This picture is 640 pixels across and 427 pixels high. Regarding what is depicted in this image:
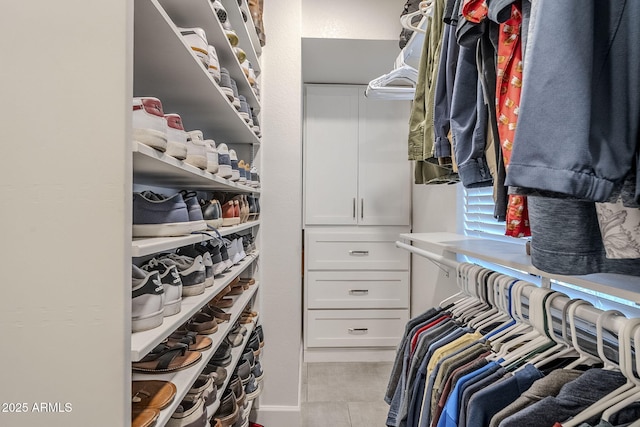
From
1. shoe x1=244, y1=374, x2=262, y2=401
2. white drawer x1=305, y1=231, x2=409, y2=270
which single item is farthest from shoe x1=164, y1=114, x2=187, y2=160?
white drawer x1=305, y1=231, x2=409, y2=270

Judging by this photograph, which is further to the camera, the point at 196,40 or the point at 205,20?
the point at 205,20

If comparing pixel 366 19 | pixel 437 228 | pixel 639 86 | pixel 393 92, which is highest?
pixel 366 19

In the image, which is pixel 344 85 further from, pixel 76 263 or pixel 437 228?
pixel 76 263

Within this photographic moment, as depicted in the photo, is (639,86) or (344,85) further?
(344,85)

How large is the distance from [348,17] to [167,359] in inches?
81.1

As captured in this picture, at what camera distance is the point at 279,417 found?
2.14m

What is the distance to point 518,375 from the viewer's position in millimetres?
740

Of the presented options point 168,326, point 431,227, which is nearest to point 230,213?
point 168,326

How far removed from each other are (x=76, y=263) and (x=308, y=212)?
2285mm

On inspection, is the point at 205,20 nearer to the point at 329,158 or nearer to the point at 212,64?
the point at 212,64

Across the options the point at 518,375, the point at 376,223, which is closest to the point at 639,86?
the point at 518,375

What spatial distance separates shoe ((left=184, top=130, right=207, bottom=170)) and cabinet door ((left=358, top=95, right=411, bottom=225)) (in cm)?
192

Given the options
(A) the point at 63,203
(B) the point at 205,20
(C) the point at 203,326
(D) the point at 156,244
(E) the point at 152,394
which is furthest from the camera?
(C) the point at 203,326

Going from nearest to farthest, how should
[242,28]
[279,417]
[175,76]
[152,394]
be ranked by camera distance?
[152,394] < [175,76] < [242,28] < [279,417]
